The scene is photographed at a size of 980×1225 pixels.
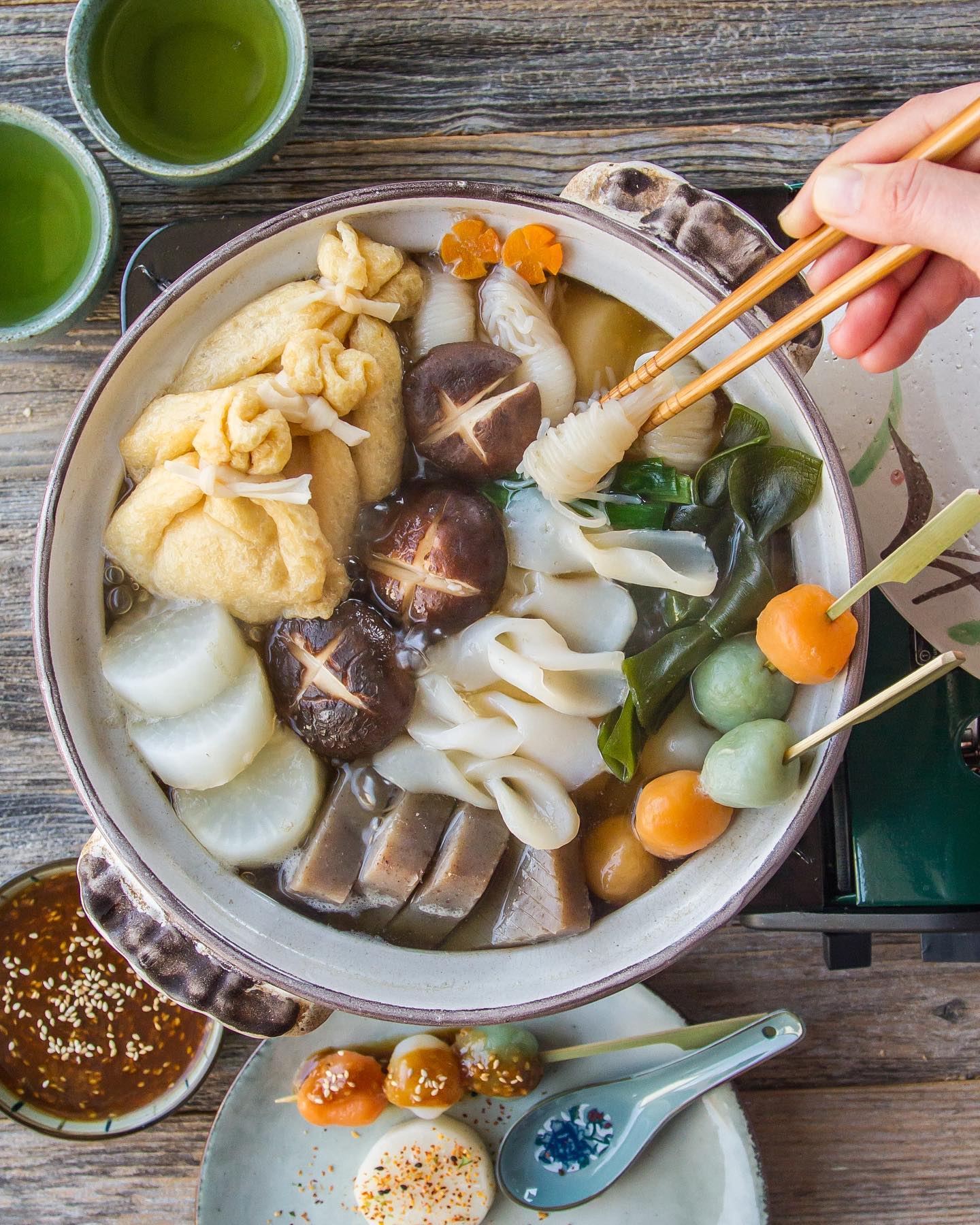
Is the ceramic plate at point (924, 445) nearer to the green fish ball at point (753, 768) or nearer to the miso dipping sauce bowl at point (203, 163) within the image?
the green fish ball at point (753, 768)

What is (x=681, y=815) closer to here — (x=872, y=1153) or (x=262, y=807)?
(x=262, y=807)

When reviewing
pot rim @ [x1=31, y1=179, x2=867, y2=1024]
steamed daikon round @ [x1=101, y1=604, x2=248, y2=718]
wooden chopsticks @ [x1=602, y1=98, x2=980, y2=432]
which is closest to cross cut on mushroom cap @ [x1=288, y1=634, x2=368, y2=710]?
steamed daikon round @ [x1=101, y1=604, x2=248, y2=718]

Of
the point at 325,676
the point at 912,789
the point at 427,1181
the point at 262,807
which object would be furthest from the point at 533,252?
the point at 427,1181

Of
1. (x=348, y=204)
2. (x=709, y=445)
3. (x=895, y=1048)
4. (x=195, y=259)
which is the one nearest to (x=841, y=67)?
(x=709, y=445)

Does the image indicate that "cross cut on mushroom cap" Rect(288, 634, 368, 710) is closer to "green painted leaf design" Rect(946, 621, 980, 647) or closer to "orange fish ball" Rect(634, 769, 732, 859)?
"orange fish ball" Rect(634, 769, 732, 859)

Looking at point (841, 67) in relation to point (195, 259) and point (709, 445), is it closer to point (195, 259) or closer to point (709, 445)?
point (709, 445)

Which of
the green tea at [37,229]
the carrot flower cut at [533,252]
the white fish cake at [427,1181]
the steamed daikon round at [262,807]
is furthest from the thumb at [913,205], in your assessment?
the white fish cake at [427,1181]
